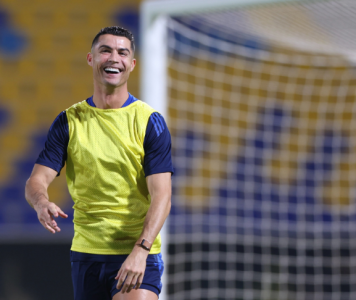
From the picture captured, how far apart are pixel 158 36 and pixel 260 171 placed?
8.41 feet

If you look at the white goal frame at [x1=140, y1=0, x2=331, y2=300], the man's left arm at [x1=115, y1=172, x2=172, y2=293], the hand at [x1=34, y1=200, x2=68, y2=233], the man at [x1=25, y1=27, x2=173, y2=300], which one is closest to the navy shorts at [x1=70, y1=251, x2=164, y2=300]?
the man at [x1=25, y1=27, x2=173, y2=300]

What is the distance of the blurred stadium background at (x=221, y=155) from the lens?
14.5 feet

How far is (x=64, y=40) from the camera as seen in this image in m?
5.37

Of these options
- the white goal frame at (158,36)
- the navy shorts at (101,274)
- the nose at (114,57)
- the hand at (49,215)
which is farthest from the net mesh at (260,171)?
the hand at (49,215)

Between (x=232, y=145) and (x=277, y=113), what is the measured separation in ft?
1.79

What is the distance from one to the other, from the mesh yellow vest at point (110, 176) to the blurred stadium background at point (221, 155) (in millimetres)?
2960

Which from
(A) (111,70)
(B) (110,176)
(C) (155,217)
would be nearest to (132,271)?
(C) (155,217)

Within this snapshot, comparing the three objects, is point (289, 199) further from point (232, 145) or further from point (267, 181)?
point (232, 145)

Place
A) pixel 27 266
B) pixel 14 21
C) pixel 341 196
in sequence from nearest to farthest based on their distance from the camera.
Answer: pixel 27 266 → pixel 341 196 → pixel 14 21

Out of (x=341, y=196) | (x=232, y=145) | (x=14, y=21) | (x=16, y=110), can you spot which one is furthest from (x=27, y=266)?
(x=341, y=196)

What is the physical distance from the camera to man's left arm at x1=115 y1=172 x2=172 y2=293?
1279 mm

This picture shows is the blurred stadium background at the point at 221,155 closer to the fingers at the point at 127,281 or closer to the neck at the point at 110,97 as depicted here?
the neck at the point at 110,97

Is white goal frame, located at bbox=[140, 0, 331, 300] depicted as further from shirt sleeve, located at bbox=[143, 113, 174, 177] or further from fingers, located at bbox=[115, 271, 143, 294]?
fingers, located at bbox=[115, 271, 143, 294]

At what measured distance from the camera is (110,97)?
146 cm
